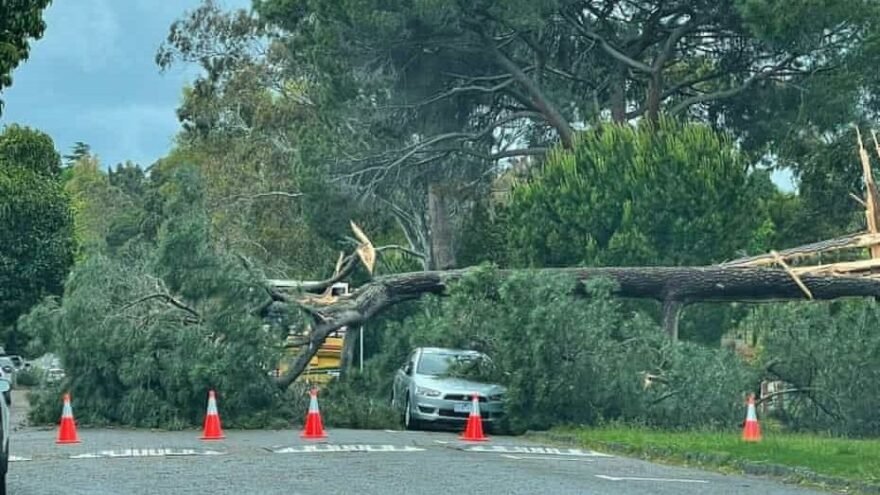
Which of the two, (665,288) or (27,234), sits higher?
(27,234)

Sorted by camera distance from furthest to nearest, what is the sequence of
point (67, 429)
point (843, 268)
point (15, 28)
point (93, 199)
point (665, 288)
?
point (93, 199) → point (665, 288) → point (843, 268) → point (67, 429) → point (15, 28)

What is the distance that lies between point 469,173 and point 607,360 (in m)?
20.1

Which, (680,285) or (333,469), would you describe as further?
(680,285)

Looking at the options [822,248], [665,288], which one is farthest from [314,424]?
[822,248]

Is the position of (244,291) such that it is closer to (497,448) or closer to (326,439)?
(326,439)

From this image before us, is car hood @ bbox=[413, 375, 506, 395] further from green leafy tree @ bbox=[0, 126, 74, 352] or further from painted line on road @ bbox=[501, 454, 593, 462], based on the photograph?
green leafy tree @ bbox=[0, 126, 74, 352]

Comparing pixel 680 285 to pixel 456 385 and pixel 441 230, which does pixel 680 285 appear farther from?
pixel 441 230

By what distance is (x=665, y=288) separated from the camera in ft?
98.1

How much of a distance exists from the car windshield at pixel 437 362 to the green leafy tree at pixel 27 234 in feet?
83.2

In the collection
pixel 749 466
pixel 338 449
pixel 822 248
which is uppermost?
pixel 822 248

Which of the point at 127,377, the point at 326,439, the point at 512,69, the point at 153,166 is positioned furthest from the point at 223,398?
the point at 153,166

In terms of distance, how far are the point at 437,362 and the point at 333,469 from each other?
10.3m

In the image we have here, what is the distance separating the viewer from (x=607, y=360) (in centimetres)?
2555

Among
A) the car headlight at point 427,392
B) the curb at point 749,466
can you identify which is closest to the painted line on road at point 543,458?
the curb at point 749,466
